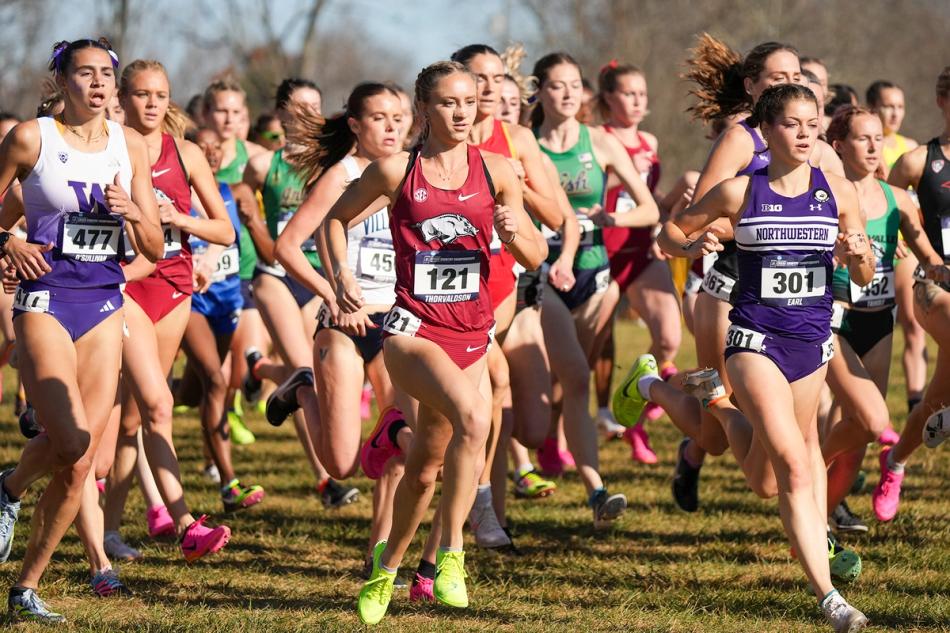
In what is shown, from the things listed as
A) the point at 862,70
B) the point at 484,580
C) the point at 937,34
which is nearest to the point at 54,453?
the point at 484,580

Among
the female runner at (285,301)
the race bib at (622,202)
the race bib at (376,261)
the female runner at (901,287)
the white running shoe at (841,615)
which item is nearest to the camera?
the white running shoe at (841,615)

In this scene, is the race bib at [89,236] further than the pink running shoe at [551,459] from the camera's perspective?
No

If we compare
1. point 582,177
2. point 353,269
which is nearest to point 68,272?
point 353,269

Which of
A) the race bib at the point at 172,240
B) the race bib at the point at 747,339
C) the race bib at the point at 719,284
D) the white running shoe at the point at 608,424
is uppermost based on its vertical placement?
the race bib at the point at 172,240

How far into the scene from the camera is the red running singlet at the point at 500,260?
6355mm

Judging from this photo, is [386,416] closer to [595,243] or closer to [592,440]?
[592,440]

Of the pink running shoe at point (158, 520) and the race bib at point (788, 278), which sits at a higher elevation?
the race bib at point (788, 278)

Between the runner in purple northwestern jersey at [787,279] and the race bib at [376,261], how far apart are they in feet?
5.59

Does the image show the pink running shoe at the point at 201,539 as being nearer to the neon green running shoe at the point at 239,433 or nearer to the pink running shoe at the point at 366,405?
the neon green running shoe at the point at 239,433

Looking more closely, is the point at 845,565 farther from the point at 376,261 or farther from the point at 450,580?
the point at 376,261

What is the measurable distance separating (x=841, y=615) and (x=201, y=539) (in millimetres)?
2818

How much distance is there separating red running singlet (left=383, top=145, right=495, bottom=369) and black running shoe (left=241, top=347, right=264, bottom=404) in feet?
11.9

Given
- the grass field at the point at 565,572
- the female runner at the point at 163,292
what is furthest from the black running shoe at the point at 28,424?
the grass field at the point at 565,572

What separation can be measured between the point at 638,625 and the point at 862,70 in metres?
32.4
